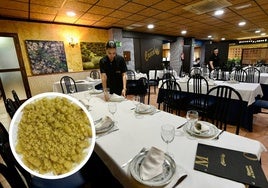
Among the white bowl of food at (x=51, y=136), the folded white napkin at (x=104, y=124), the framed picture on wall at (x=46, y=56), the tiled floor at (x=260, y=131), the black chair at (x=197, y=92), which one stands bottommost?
the tiled floor at (x=260, y=131)

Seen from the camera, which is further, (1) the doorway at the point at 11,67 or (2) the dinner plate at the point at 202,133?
(1) the doorway at the point at 11,67

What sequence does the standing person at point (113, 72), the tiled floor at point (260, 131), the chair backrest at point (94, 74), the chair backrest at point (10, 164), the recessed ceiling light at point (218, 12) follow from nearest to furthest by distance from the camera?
the chair backrest at point (10, 164)
the tiled floor at point (260, 131)
the standing person at point (113, 72)
the recessed ceiling light at point (218, 12)
the chair backrest at point (94, 74)

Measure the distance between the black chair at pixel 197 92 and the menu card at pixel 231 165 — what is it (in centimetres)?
178

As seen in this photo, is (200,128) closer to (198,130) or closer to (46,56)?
(198,130)

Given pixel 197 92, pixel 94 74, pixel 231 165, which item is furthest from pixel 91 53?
pixel 231 165

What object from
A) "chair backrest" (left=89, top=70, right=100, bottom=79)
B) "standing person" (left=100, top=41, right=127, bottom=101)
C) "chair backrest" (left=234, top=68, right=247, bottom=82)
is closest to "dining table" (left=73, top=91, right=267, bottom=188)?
"standing person" (left=100, top=41, right=127, bottom=101)

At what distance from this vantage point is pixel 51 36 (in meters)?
4.37

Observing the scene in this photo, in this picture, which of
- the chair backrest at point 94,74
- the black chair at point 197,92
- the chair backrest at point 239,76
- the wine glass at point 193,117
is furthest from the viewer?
the chair backrest at point 94,74

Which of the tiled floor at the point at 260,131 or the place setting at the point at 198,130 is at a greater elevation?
the place setting at the point at 198,130

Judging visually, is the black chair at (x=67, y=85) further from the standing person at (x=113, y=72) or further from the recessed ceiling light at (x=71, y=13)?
the recessed ceiling light at (x=71, y=13)

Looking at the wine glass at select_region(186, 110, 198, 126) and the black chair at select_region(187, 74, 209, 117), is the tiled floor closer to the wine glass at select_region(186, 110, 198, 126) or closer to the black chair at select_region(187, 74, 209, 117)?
the black chair at select_region(187, 74, 209, 117)

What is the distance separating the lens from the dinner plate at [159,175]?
0.65 m

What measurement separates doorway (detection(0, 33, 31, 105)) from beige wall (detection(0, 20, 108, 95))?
11 centimetres

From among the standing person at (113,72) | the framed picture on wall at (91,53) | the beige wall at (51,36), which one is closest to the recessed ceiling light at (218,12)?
the standing person at (113,72)
